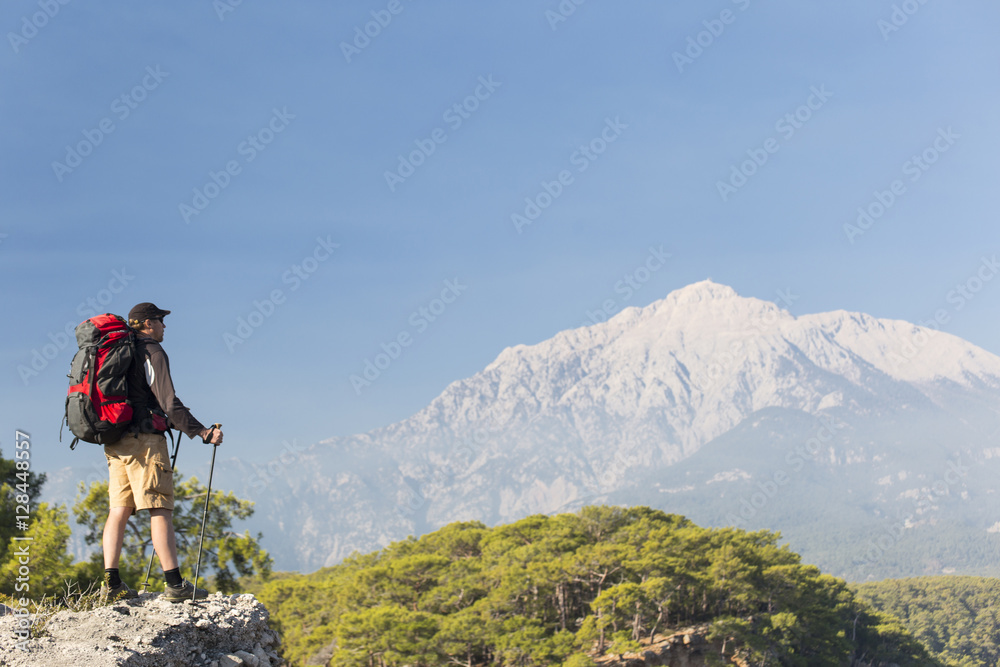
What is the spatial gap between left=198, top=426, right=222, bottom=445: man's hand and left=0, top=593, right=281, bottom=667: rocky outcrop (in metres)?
1.74

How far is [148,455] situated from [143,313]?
4.23 feet

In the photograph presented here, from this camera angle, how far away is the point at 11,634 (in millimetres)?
5746

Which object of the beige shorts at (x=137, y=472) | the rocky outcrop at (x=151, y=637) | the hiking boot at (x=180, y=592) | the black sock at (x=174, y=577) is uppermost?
the beige shorts at (x=137, y=472)

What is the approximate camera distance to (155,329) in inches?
253

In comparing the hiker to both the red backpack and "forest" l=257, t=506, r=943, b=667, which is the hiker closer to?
the red backpack

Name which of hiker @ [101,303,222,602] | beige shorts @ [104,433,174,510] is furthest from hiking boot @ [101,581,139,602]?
beige shorts @ [104,433,174,510]

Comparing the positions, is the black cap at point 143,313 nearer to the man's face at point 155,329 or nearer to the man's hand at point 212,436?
the man's face at point 155,329

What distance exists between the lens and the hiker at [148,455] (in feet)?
20.0

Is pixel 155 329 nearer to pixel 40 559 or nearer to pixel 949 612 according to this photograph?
pixel 40 559

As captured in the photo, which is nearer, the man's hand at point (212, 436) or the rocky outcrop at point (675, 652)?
the man's hand at point (212, 436)

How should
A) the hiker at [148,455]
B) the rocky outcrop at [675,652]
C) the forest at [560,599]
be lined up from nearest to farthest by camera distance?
the hiker at [148,455], the forest at [560,599], the rocky outcrop at [675,652]

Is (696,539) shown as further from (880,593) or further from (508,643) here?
(880,593)

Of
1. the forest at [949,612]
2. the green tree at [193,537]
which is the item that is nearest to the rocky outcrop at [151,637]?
the green tree at [193,537]

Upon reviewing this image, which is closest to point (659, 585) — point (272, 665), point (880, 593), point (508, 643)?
point (508, 643)
